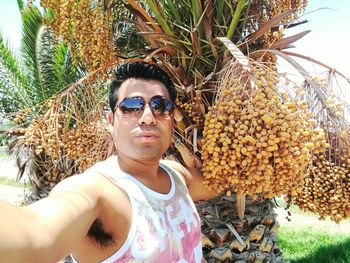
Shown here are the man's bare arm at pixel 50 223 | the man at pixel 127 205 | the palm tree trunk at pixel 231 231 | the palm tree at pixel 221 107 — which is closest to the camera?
the man's bare arm at pixel 50 223

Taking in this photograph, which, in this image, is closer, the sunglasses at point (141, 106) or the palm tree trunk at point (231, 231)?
the sunglasses at point (141, 106)

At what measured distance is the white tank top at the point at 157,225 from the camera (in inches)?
62.0

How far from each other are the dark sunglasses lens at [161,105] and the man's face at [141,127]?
0.07 ft

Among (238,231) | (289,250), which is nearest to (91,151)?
(238,231)

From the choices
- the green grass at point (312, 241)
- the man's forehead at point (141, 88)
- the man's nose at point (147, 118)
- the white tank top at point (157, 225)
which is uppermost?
the man's forehead at point (141, 88)

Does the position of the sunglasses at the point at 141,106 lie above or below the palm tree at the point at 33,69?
above

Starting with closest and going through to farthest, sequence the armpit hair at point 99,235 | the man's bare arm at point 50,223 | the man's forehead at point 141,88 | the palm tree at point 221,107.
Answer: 1. the man's bare arm at point 50,223
2. the armpit hair at point 99,235
3. the palm tree at point 221,107
4. the man's forehead at point 141,88

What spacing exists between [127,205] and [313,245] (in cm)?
662

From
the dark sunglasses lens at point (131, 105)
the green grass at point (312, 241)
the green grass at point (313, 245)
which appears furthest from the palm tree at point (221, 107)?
the green grass at point (313, 245)

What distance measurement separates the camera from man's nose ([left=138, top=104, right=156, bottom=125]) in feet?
6.13

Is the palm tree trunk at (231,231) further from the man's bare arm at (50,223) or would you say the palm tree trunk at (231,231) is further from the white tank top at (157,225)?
the man's bare arm at (50,223)

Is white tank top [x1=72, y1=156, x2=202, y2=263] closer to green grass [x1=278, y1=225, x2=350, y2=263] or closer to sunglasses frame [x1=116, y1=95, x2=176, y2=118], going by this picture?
sunglasses frame [x1=116, y1=95, x2=176, y2=118]

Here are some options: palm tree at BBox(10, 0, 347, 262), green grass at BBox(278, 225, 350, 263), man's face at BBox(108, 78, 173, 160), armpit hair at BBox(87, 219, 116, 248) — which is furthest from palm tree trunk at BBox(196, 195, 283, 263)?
green grass at BBox(278, 225, 350, 263)

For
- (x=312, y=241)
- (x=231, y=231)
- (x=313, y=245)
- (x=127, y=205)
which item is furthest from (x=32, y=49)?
(x=127, y=205)
